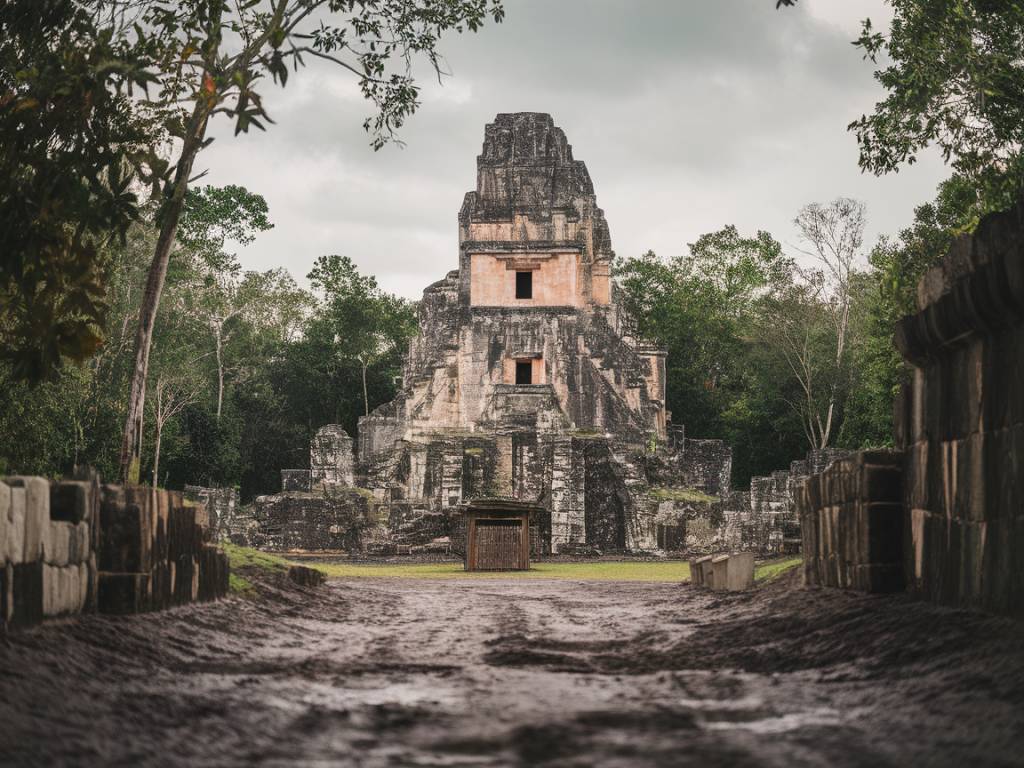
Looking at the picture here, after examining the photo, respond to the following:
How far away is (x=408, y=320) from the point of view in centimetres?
5516

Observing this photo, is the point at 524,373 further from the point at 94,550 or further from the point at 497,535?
the point at 94,550

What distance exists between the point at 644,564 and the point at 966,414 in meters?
20.9

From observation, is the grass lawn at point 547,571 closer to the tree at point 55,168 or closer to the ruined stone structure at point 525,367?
the ruined stone structure at point 525,367

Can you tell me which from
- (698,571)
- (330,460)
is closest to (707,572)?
(698,571)

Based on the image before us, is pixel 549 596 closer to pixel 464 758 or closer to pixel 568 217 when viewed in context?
pixel 464 758

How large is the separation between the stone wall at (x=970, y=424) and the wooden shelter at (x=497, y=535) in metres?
15.9

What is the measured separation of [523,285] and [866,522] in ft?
103

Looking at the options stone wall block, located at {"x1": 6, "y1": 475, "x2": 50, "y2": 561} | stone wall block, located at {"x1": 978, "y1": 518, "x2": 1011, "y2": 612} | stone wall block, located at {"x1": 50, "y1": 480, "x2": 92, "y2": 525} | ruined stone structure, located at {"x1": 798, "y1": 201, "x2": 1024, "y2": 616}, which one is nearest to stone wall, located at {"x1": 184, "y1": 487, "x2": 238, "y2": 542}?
ruined stone structure, located at {"x1": 798, "y1": 201, "x2": 1024, "y2": 616}

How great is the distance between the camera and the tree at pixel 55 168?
8969 mm

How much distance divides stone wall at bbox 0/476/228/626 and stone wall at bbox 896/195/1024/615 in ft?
15.4

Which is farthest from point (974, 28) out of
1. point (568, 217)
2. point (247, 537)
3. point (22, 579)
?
point (568, 217)

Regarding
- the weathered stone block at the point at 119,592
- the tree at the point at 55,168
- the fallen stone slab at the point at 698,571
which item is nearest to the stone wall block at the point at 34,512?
the weathered stone block at the point at 119,592

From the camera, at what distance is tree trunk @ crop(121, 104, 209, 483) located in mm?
12320

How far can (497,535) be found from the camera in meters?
24.1
